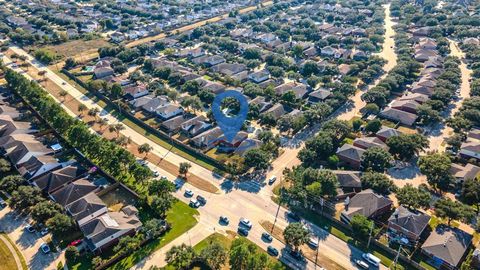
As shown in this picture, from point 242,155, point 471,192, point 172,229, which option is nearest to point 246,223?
point 172,229

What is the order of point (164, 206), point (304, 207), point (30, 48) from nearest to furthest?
point (164, 206), point (304, 207), point (30, 48)

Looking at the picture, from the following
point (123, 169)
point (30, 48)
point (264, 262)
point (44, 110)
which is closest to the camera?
point (264, 262)

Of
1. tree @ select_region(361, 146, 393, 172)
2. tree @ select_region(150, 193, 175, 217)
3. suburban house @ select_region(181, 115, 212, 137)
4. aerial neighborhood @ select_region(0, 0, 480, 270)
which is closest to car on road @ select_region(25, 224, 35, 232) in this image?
aerial neighborhood @ select_region(0, 0, 480, 270)

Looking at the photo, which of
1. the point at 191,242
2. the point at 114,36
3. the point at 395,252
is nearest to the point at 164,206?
the point at 191,242

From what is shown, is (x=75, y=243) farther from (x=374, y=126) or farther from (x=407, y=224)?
(x=374, y=126)

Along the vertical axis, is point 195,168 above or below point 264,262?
below

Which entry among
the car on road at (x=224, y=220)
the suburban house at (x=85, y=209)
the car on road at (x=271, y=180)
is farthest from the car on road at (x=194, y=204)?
the car on road at (x=271, y=180)

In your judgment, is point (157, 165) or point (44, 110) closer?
point (157, 165)

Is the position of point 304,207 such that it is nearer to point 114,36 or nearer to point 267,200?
point 267,200
